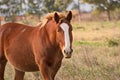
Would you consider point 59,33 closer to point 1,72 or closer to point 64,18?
point 64,18

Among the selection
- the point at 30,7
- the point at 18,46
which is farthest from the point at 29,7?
the point at 18,46

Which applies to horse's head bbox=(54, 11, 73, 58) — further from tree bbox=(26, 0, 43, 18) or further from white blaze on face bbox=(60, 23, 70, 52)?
tree bbox=(26, 0, 43, 18)

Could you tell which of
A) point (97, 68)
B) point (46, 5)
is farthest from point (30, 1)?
point (97, 68)

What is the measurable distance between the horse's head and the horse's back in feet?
3.13

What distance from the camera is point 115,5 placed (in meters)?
13.3

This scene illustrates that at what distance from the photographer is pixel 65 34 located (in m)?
5.61

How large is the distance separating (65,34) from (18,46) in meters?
1.59

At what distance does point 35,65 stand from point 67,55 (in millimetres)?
1259

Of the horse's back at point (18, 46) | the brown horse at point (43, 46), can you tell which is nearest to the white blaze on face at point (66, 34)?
the brown horse at point (43, 46)

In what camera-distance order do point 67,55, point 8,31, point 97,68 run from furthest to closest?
point 97,68 → point 8,31 → point 67,55

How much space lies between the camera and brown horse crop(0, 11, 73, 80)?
575 centimetres

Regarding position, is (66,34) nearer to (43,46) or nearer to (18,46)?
(43,46)

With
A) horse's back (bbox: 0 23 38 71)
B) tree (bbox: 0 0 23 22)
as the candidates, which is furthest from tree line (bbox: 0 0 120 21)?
horse's back (bbox: 0 23 38 71)

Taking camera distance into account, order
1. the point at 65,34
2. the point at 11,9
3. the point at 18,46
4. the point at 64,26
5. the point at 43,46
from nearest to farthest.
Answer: the point at 65,34 → the point at 64,26 → the point at 43,46 → the point at 18,46 → the point at 11,9
